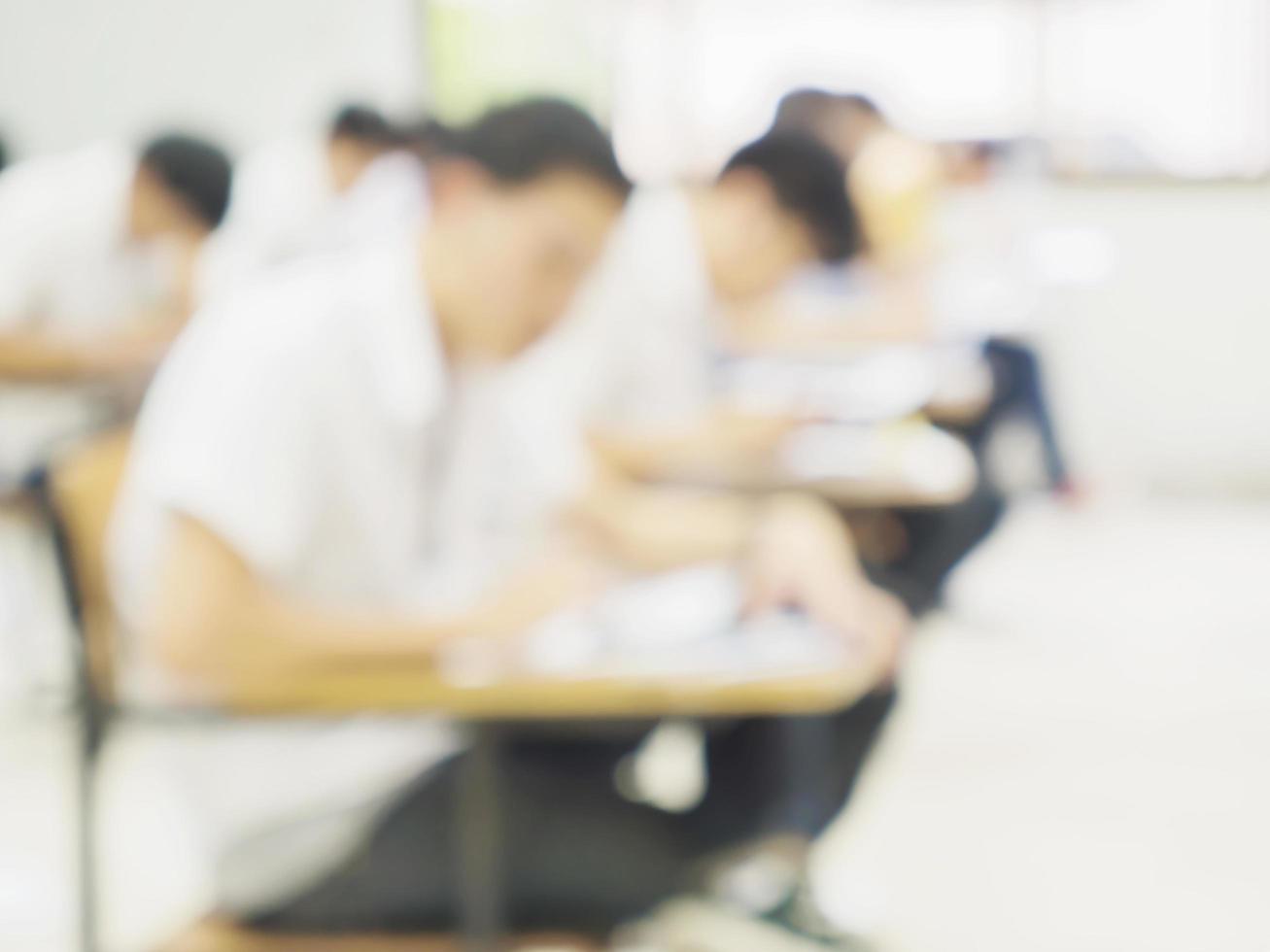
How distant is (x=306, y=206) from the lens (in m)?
4.08

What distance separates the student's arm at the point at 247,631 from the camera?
4.28ft

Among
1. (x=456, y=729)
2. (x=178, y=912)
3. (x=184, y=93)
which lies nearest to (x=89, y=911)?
(x=456, y=729)

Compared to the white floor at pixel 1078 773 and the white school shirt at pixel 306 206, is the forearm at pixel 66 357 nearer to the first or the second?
the white school shirt at pixel 306 206

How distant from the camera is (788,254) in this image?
2576 millimetres

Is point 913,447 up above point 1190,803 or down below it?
above

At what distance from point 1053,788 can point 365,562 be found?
5.79ft

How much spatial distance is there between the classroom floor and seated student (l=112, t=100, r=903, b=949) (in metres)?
0.89

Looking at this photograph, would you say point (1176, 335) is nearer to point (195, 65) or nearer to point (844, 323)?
point (844, 323)

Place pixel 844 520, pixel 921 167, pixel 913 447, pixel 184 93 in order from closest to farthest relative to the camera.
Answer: pixel 913 447 → pixel 844 520 → pixel 184 93 → pixel 921 167

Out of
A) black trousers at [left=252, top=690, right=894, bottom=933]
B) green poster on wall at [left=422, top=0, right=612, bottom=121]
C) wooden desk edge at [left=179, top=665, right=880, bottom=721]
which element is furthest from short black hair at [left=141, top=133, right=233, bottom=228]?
green poster on wall at [left=422, top=0, right=612, bottom=121]

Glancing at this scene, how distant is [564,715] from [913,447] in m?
1.60

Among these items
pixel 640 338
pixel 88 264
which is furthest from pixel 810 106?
pixel 88 264

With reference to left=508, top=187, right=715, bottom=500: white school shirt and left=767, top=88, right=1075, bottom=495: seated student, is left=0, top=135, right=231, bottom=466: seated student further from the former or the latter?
left=767, top=88, right=1075, bottom=495: seated student

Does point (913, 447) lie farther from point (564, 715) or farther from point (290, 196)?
point (290, 196)
